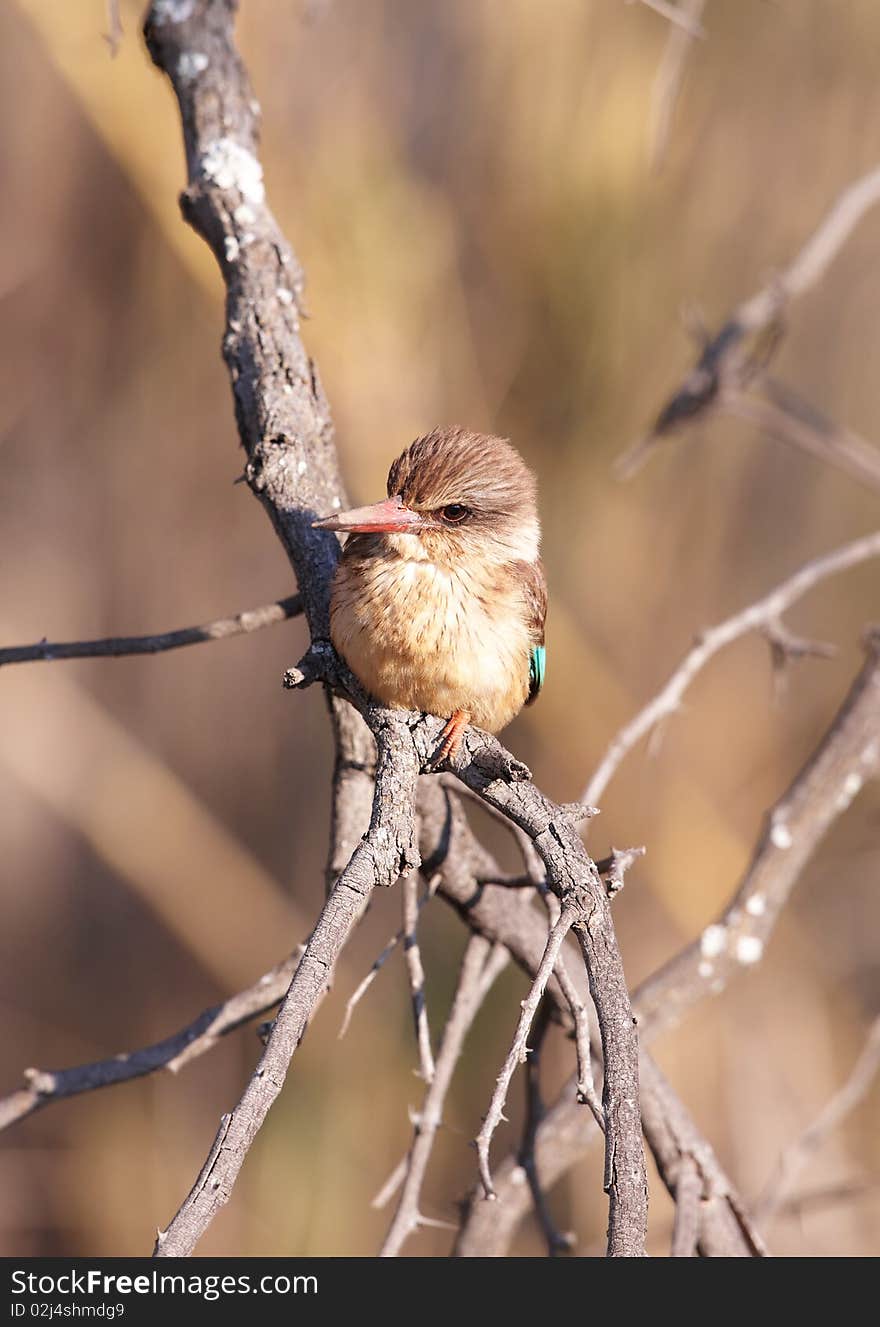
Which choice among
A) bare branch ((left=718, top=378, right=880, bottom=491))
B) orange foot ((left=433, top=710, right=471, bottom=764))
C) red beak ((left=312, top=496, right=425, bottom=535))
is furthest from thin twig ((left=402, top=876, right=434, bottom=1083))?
bare branch ((left=718, top=378, right=880, bottom=491))

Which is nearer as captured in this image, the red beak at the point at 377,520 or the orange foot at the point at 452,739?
the orange foot at the point at 452,739

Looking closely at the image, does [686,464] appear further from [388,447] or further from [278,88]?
[278,88]

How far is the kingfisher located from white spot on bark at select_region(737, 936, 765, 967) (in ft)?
2.71

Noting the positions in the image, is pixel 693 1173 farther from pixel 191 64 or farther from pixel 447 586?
pixel 191 64

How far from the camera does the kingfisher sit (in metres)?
2.03

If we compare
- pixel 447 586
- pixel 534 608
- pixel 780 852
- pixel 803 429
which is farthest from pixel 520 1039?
pixel 803 429

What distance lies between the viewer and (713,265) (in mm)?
4207

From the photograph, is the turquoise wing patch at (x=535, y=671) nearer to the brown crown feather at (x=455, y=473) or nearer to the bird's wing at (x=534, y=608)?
the bird's wing at (x=534, y=608)

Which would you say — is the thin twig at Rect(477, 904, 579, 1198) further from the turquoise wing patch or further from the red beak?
the turquoise wing patch

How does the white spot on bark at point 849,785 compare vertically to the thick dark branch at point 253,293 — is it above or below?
below

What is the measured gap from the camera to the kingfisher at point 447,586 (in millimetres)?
2025

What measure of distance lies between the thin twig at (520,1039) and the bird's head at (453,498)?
900 mm

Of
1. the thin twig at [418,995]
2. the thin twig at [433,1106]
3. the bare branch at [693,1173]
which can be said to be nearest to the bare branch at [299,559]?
the thin twig at [418,995]
